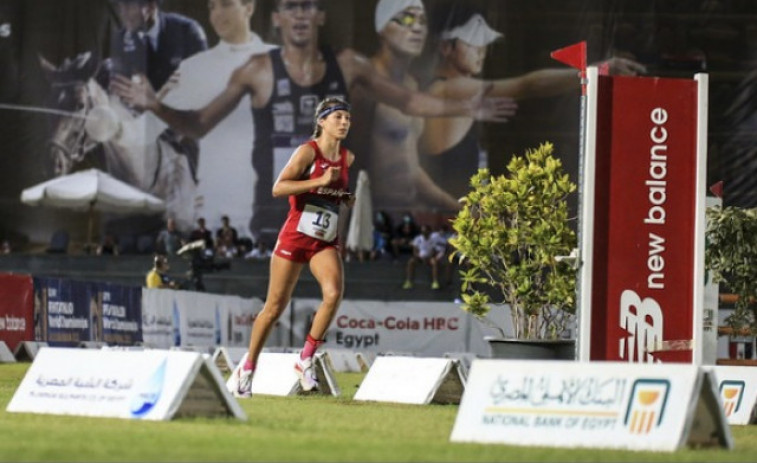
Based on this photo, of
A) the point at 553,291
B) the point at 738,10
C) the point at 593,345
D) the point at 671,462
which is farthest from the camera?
the point at 738,10

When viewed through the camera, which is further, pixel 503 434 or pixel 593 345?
pixel 593 345

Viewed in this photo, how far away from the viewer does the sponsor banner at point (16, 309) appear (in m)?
24.0

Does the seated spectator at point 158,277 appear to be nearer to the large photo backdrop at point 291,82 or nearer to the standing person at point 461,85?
the large photo backdrop at point 291,82

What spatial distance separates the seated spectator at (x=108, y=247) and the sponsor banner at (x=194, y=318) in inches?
286

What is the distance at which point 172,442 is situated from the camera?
25.6ft

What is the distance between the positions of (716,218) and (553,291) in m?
2.52

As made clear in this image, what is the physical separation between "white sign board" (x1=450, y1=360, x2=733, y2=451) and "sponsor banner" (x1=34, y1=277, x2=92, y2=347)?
1706 cm

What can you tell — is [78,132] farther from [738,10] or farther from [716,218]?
[716,218]

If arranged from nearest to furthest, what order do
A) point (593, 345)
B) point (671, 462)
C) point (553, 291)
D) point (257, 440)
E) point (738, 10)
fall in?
point (671, 462) < point (257, 440) < point (593, 345) < point (553, 291) < point (738, 10)

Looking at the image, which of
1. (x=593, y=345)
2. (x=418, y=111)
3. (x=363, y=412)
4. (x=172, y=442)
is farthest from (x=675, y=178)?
(x=418, y=111)

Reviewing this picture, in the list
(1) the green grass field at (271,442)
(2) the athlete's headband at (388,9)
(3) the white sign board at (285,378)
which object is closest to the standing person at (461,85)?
(2) the athlete's headband at (388,9)

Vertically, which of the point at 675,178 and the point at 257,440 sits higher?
the point at 675,178

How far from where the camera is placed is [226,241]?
40.8 meters

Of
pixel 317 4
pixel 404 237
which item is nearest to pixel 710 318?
pixel 404 237
